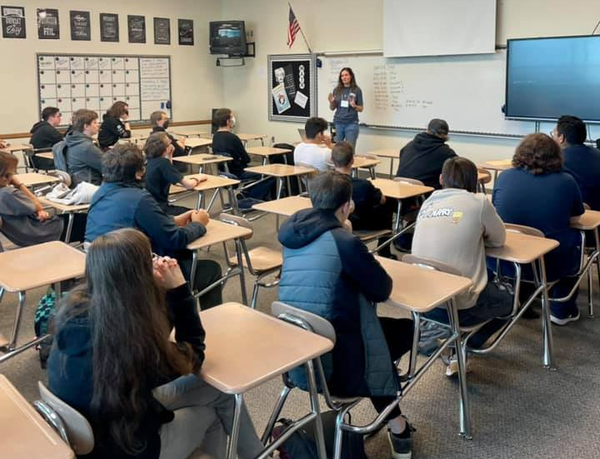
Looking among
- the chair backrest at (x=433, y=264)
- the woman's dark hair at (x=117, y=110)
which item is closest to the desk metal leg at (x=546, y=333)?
the chair backrest at (x=433, y=264)

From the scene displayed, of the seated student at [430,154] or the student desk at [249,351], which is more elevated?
the seated student at [430,154]

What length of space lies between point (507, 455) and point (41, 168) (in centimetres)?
600

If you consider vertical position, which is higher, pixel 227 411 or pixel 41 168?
Result: pixel 41 168

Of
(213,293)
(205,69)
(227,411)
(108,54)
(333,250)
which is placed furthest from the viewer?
(205,69)

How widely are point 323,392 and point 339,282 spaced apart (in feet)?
1.23

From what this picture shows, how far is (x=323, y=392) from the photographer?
6.70 feet

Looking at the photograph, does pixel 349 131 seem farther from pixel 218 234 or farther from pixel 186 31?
pixel 218 234

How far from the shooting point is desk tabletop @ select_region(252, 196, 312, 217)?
12.2 ft

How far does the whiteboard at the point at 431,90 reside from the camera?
6.96 m

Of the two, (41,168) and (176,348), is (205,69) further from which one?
(176,348)

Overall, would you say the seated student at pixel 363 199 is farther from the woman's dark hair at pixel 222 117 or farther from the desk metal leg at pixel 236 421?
the woman's dark hair at pixel 222 117

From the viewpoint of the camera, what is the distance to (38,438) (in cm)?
142

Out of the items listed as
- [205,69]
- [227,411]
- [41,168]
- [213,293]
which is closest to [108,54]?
[205,69]

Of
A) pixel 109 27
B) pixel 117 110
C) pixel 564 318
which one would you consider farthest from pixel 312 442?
pixel 109 27
